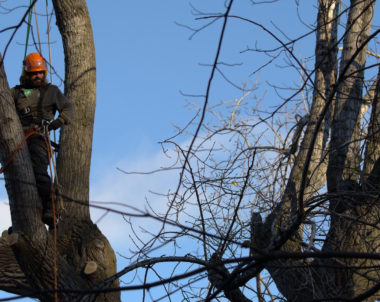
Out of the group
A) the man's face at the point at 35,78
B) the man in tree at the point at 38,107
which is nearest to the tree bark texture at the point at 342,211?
the man in tree at the point at 38,107

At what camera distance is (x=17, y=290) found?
4184 millimetres

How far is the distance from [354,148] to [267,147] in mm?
2060

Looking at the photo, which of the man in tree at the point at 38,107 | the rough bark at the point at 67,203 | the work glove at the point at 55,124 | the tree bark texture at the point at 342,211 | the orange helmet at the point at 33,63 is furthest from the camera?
the orange helmet at the point at 33,63

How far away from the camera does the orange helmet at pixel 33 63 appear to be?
4855 millimetres

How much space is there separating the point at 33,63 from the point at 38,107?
0.42m

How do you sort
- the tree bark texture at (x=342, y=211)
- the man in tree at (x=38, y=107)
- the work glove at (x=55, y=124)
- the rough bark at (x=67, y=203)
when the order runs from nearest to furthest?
the rough bark at (x=67, y=203)
the tree bark texture at (x=342, y=211)
the man in tree at (x=38, y=107)
the work glove at (x=55, y=124)

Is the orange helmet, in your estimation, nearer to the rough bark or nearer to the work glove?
the rough bark

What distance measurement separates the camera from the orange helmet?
4.86m

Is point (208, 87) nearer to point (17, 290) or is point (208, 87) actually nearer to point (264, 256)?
point (264, 256)

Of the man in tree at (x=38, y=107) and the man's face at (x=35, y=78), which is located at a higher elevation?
the man's face at (x=35, y=78)

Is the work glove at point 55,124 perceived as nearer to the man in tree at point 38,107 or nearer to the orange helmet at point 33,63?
the man in tree at point 38,107

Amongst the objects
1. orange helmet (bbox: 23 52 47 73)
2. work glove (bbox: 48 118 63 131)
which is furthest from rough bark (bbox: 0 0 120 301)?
orange helmet (bbox: 23 52 47 73)

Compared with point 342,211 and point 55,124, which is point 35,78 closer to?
point 55,124

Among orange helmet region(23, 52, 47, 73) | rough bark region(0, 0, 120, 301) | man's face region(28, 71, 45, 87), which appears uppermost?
orange helmet region(23, 52, 47, 73)
